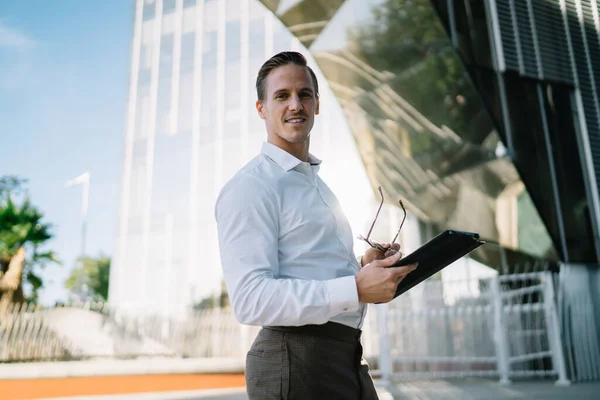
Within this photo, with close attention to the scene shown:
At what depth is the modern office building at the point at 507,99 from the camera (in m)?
7.20

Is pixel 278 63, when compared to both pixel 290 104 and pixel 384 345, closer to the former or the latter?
pixel 290 104

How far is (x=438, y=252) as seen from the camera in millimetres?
1138

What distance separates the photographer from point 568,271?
24.5ft

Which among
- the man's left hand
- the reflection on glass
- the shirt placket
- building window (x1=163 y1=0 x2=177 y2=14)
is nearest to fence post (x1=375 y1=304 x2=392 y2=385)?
the reflection on glass

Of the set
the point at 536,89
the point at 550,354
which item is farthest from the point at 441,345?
the point at 536,89

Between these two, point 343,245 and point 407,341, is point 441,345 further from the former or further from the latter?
point 343,245

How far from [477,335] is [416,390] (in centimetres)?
189

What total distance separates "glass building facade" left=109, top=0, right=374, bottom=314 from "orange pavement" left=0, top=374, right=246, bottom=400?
1410 cm

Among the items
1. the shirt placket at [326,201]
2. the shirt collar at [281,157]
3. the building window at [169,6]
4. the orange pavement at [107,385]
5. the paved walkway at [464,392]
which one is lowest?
the orange pavement at [107,385]

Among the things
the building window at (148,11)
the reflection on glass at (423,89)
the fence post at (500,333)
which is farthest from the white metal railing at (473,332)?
the building window at (148,11)

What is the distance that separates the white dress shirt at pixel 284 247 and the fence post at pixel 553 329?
620cm

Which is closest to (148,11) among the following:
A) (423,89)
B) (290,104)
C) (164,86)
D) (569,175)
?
(164,86)

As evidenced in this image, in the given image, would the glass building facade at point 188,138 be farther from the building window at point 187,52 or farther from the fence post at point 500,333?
the fence post at point 500,333

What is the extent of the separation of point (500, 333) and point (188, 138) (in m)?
21.3
